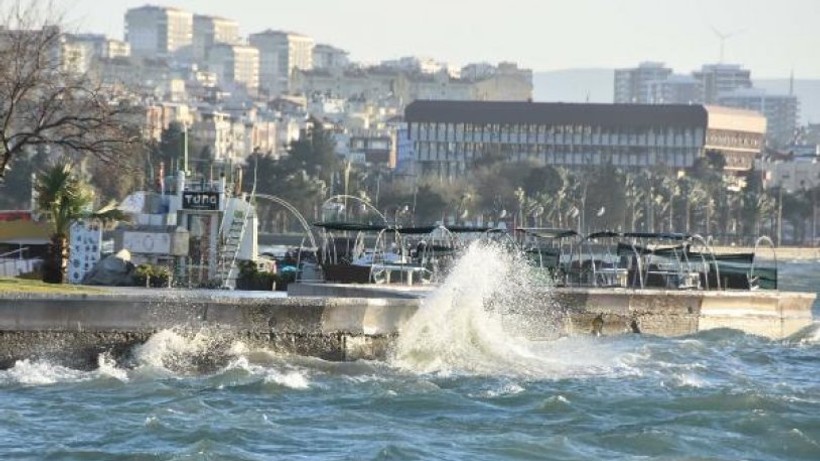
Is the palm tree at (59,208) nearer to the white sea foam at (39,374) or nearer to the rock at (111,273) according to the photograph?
the rock at (111,273)

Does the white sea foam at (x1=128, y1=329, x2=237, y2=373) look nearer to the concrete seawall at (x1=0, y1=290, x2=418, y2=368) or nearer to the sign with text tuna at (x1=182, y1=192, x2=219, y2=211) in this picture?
the concrete seawall at (x1=0, y1=290, x2=418, y2=368)

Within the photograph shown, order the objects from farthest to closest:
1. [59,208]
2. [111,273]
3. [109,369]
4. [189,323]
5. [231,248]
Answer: [231,248], [111,273], [59,208], [189,323], [109,369]

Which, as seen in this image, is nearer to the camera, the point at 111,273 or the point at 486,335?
the point at 486,335

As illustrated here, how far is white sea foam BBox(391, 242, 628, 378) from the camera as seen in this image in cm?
4544

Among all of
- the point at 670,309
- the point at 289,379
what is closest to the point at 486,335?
the point at 289,379

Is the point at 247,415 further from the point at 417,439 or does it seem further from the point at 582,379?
the point at 582,379

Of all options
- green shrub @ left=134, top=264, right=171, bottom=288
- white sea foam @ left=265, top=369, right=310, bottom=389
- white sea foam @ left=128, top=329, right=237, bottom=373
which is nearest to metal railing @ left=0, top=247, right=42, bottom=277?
green shrub @ left=134, top=264, right=171, bottom=288

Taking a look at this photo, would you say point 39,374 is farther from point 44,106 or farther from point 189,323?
point 44,106

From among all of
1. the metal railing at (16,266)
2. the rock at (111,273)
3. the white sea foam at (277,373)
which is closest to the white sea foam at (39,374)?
the white sea foam at (277,373)

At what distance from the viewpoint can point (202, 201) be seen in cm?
6650

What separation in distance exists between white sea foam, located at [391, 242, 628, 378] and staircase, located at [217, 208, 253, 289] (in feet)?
34.1

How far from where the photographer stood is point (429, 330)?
46.7m

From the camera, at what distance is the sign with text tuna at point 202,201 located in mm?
66375

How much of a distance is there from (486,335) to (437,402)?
8.53 meters
